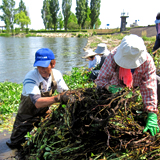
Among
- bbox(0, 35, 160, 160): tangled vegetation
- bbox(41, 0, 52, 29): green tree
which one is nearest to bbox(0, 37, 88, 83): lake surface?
bbox(0, 35, 160, 160): tangled vegetation

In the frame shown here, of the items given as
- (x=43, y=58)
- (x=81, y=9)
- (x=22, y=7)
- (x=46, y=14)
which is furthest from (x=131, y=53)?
(x=22, y=7)

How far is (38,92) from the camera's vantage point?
2.34 metres

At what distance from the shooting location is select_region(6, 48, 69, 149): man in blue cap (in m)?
2.28

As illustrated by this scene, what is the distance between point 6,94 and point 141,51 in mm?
4383

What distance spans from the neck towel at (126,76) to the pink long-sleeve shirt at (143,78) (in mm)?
88

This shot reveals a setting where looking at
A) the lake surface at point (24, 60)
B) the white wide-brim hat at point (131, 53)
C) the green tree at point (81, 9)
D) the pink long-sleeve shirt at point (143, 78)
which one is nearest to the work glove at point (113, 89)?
the pink long-sleeve shirt at point (143, 78)

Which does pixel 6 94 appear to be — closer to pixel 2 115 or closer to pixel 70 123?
pixel 2 115

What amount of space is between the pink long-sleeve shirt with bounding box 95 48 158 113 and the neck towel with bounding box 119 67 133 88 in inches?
3.5

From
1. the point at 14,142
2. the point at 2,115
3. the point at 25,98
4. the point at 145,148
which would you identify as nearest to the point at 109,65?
the point at 145,148

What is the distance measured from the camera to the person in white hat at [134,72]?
1896 mm

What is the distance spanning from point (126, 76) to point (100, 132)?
0.74 meters

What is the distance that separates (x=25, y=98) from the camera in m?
2.62

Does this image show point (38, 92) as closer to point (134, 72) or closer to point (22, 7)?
point (134, 72)

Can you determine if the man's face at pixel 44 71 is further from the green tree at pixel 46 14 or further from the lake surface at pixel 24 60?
the green tree at pixel 46 14
